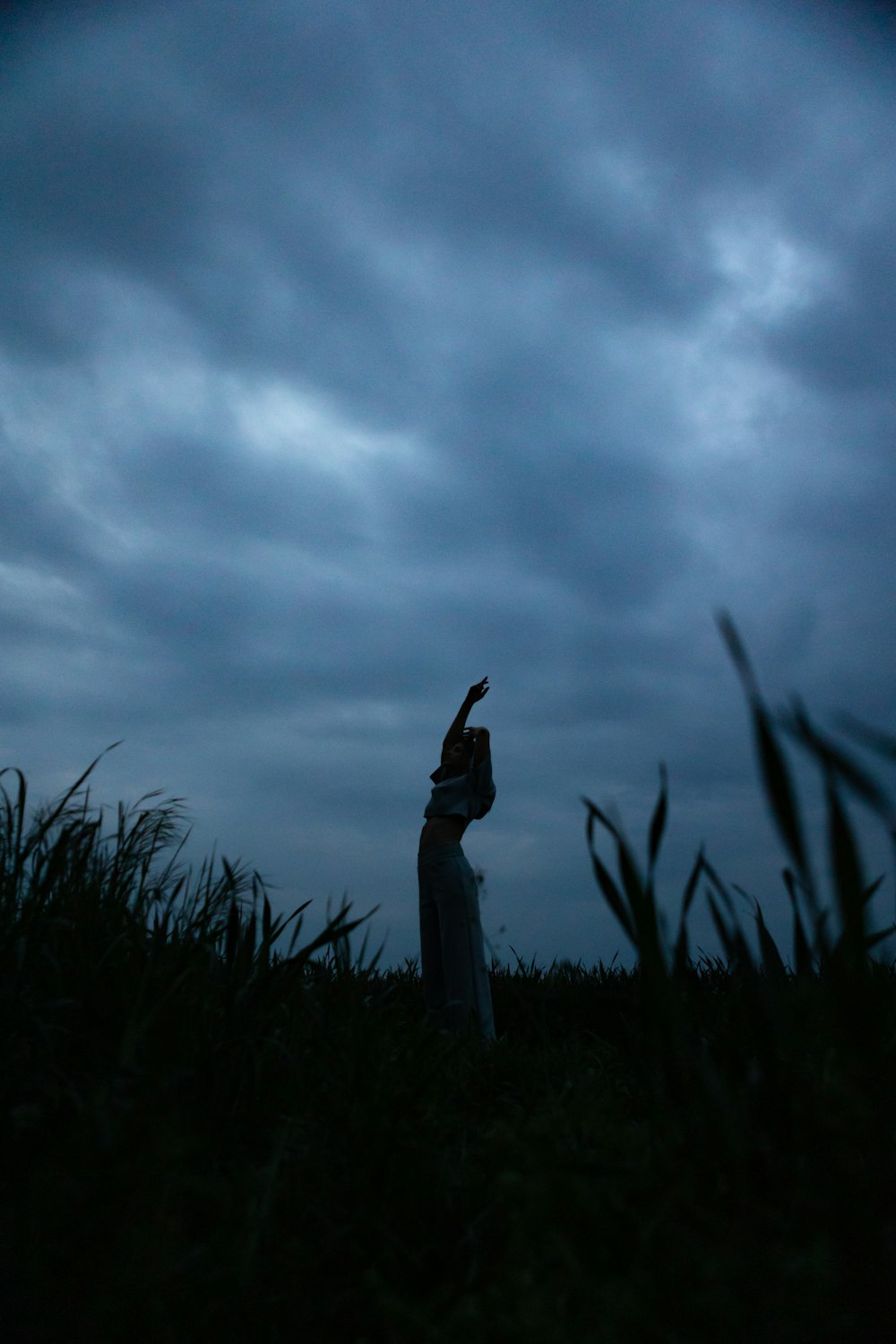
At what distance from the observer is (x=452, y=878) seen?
570 cm

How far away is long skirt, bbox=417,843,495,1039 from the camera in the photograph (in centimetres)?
527

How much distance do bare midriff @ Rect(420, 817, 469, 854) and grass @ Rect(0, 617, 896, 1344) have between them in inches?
120

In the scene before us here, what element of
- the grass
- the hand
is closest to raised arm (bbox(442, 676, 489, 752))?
the hand

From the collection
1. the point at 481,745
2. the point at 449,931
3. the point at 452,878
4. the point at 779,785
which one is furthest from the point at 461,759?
the point at 779,785

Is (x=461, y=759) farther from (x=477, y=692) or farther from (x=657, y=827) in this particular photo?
(x=657, y=827)

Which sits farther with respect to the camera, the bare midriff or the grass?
the bare midriff

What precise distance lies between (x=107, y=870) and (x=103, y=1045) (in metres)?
1.15

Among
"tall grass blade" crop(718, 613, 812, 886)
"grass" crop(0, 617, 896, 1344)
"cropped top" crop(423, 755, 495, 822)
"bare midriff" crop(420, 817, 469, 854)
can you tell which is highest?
"cropped top" crop(423, 755, 495, 822)

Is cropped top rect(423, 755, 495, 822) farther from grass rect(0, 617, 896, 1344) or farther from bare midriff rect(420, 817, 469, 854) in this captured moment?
grass rect(0, 617, 896, 1344)

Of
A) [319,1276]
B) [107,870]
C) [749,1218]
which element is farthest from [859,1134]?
[107,870]

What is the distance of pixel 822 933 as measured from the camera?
54.8 inches

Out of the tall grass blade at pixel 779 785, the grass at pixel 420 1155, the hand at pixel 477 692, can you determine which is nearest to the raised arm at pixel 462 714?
the hand at pixel 477 692

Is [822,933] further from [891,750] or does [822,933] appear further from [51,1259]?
[51,1259]

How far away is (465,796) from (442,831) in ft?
0.93
